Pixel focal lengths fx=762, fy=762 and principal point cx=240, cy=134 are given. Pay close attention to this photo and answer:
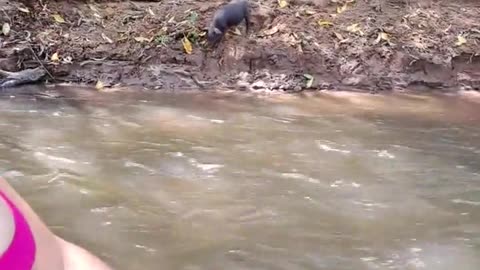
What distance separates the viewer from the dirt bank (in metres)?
7.98

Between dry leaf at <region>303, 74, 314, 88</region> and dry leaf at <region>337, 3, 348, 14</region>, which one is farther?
dry leaf at <region>337, 3, 348, 14</region>

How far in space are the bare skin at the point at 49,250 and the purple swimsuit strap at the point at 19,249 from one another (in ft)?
0.07

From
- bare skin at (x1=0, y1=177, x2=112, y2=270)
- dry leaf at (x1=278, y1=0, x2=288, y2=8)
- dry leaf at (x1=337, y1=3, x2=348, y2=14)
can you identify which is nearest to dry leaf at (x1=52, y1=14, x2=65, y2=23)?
dry leaf at (x1=278, y1=0, x2=288, y2=8)

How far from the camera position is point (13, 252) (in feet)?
3.95

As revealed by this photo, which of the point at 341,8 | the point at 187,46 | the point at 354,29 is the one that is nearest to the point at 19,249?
the point at 187,46

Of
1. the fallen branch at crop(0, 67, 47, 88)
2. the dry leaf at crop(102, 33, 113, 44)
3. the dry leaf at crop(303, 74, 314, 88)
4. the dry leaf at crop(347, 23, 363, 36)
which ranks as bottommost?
the fallen branch at crop(0, 67, 47, 88)

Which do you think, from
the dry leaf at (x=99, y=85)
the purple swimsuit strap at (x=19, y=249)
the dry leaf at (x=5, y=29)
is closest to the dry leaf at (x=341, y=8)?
the dry leaf at (x=99, y=85)

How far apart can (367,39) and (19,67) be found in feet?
A: 12.4

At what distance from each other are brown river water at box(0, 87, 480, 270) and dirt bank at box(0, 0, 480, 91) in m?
0.78

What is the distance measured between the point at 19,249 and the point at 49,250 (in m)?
0.15

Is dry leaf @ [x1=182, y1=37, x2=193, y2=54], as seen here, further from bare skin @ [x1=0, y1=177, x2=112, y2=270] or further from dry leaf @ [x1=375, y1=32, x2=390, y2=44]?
bare skin @ [x1=0, y1=177, x2=112, y2=270]

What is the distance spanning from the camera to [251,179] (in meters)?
5.02

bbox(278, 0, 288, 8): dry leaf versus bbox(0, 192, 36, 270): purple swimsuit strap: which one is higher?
Result: bbox(0, 192, 36, 270): purple swimsuit strap

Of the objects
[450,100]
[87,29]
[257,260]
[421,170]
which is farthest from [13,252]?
[87,29]
